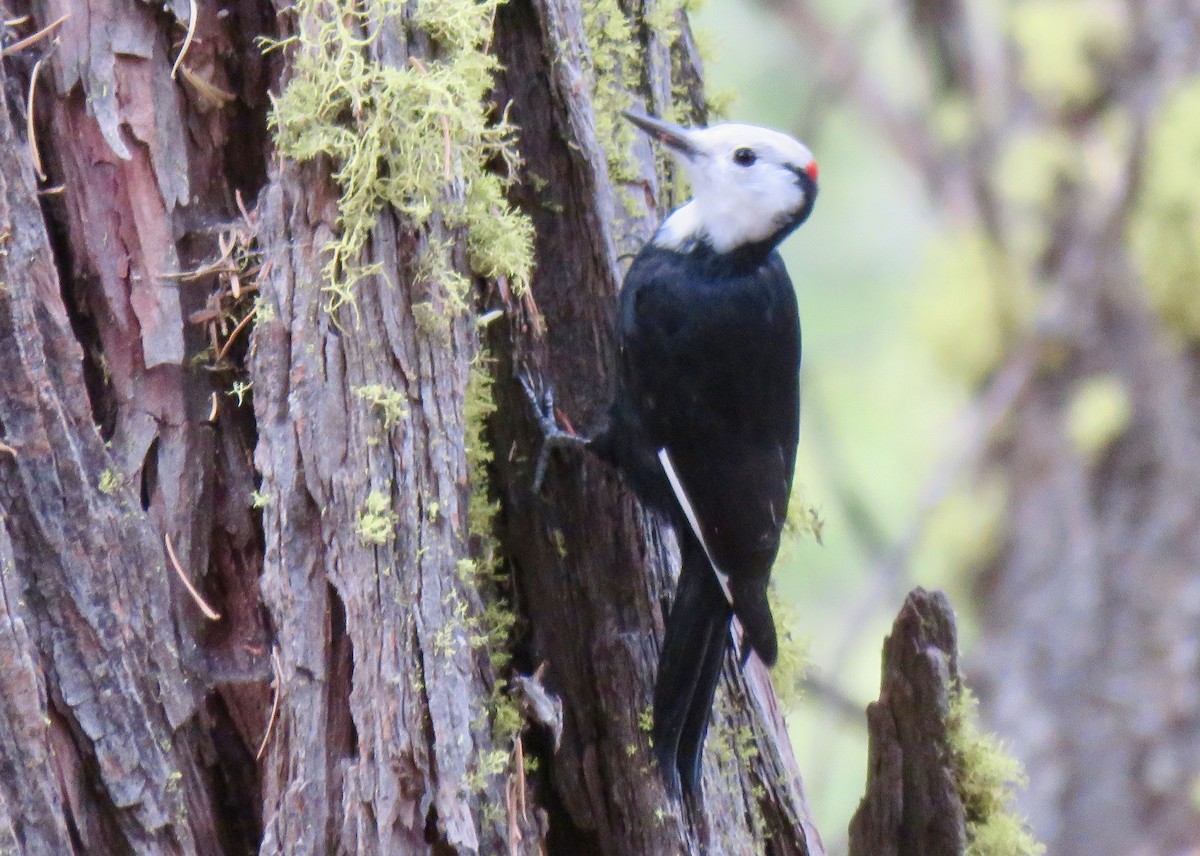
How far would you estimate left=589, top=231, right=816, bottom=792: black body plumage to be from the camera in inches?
80.7

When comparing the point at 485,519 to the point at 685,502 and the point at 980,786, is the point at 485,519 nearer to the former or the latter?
the point at 685,502

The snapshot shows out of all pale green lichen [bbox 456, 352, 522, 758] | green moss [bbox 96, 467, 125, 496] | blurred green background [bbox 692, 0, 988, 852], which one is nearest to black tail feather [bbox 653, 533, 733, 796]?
pale green lichen [bbox 456, 352, 522, 758]

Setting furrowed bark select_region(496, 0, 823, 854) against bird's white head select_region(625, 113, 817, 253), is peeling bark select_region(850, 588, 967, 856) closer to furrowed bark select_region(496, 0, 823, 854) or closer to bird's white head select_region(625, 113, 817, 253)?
furrowed bark select_region(496, 0, 823, 854)

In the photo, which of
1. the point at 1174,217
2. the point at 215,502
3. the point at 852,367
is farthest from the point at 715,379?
the point at 852,367

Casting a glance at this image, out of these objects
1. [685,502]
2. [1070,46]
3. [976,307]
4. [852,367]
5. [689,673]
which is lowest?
[689,673]

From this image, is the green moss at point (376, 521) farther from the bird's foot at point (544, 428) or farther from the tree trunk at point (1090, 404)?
the tree trunk at point (1090, 404)

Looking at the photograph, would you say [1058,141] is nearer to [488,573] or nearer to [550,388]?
[550,388]

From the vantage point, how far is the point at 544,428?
1.94 meters

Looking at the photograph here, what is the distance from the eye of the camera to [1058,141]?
3846 millimetres

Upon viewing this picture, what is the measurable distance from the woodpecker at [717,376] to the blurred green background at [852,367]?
127 centimetres

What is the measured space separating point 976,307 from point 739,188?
5.35ft

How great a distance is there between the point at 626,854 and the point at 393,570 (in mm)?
643

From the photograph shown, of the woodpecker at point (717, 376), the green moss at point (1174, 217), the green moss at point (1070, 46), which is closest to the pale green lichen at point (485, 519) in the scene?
the woodpecker at point (717, 376)

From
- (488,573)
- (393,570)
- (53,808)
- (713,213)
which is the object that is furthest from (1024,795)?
(53,808)
